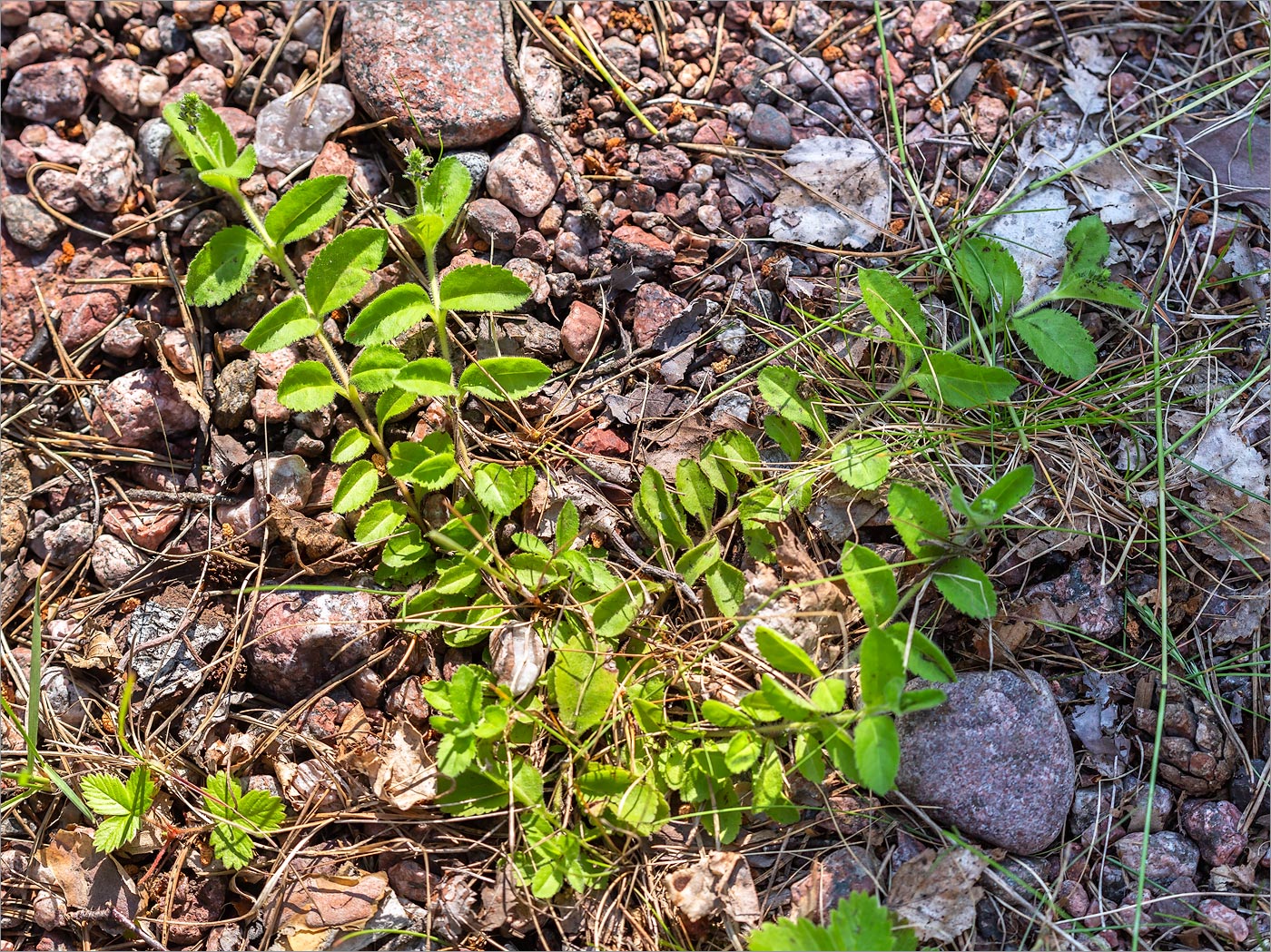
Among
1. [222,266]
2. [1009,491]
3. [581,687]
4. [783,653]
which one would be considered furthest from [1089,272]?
[222,266]

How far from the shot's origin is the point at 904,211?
257cm

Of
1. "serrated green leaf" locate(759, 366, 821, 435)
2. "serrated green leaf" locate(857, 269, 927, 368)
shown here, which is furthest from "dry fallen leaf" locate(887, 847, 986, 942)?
"serrated green leaf" locate(857, 269, 927, 368)

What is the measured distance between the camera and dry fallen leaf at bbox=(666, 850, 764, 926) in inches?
81.0

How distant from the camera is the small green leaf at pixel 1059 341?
2.30m

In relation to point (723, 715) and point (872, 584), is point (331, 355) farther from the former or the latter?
point (872, 584)

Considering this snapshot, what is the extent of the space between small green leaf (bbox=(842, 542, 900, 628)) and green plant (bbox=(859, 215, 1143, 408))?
0.49 metres

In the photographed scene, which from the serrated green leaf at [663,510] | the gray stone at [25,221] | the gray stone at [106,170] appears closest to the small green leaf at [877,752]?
the serrated green leaf at [663,510]

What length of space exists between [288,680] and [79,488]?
85 centimetres

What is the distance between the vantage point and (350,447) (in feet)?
7.38

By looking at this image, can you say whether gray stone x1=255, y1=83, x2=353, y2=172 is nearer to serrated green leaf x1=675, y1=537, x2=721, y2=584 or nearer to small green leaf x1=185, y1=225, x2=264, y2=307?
small green leaf x1=185, y1=225, x2=264, y2=307

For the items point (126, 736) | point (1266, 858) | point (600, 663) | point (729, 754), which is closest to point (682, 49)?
point (600, 663)

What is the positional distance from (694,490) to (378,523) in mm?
824

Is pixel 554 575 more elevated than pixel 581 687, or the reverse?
pixel 554 575

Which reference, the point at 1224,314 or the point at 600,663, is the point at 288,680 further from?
the point at 1224,314
